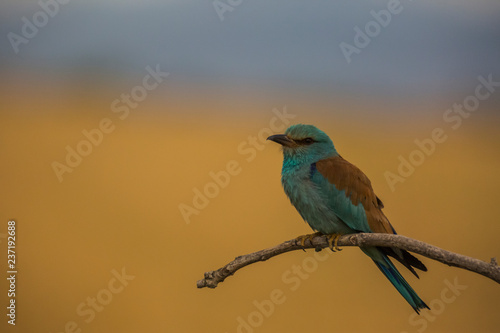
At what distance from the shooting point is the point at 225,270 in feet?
8.15

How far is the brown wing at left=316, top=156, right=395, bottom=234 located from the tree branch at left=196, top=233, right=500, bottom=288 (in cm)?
25

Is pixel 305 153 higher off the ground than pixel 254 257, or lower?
higher

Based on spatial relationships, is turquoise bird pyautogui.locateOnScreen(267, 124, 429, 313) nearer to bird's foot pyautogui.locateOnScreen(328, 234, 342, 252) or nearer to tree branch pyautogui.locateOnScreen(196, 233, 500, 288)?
bird's foot pyautogui.locateOnScreen(328, 234, 342, 252)

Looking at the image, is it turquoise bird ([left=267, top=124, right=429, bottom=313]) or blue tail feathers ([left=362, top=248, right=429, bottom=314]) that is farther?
turquoise bird ([left=267, top=124, right=429, bottom=313])

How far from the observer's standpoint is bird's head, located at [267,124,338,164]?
3.18 metres

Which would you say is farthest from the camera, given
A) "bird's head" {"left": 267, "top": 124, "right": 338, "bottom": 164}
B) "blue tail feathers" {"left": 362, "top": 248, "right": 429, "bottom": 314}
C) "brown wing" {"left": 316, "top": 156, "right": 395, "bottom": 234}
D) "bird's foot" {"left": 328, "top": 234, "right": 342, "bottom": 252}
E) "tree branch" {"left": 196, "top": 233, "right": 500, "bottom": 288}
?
"bird's head" {"left": 267, "top": 124, "right": 338, "bottom": 164}

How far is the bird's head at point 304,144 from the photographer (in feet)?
10.4

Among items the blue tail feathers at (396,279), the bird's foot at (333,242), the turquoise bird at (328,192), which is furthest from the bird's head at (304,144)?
the blue tail feathers at (396,279)

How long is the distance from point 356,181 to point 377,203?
21cm

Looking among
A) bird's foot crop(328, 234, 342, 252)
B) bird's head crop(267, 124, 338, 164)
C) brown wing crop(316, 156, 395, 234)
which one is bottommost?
bird's foot crop(328, 234, 342, 252)

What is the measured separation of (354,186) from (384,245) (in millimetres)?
803

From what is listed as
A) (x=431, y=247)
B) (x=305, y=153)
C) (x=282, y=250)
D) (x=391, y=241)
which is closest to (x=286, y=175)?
(x=305, y=153)

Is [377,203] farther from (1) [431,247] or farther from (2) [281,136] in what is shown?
(1) [431,247]

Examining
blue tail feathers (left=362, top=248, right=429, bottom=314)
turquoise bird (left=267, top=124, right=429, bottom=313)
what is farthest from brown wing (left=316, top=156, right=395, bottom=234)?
blue tail feathers (left=362, top=248, right=429, bottom=314)
